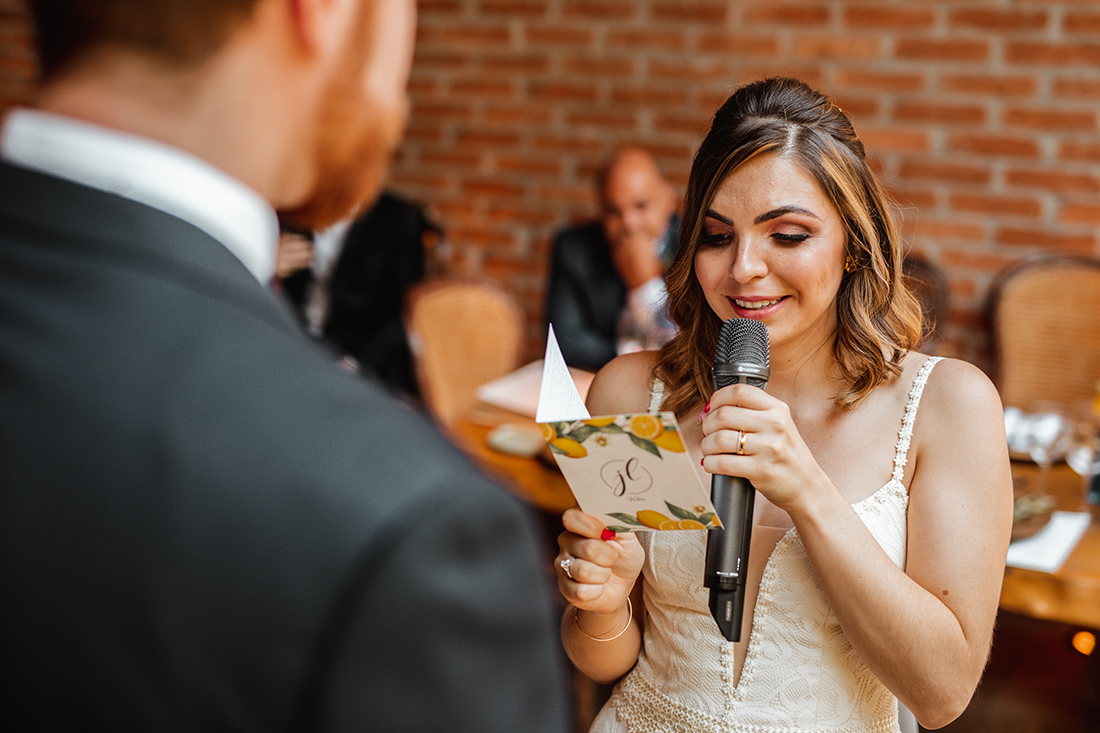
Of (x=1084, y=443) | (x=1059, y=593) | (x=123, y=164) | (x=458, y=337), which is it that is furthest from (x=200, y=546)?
(x=458, y=337)

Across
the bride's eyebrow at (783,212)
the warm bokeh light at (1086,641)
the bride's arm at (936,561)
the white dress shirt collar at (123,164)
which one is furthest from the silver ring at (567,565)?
the warm bokeh light at (1086,641)

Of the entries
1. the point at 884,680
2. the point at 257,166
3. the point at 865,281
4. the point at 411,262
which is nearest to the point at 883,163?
the point at 411,262

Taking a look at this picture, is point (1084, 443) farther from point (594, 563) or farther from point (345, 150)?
point (345, 150)

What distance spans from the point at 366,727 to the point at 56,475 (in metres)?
0.20

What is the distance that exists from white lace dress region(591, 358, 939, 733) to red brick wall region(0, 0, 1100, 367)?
253cm

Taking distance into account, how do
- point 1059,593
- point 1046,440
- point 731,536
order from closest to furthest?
point 731,536 → point 1059,593 → point 1046,440

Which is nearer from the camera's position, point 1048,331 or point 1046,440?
point 1046,440

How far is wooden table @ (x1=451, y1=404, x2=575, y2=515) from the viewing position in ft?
7.24

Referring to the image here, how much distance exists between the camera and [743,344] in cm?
110

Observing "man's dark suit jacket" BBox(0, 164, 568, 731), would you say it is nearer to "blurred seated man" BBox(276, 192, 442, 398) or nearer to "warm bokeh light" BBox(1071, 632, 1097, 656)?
"warm bokeh light" BBox(1071, 632, 1097, 656)

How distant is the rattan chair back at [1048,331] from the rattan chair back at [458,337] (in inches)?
72.8

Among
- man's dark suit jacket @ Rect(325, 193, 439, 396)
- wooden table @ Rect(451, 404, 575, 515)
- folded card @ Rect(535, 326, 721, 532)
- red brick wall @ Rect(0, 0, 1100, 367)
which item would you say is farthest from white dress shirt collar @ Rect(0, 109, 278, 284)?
red brick wall @ Rect(0, 0, 1100, 367)

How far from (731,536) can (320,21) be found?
709mm

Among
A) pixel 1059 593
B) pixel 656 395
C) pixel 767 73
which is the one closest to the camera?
pixel 656 395
